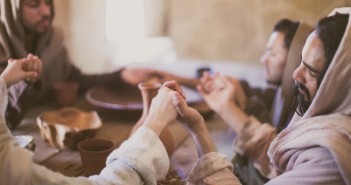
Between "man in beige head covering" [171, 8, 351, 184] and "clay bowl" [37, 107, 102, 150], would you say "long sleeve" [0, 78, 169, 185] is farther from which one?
"clay bowl" [37, 107, 102, 150]

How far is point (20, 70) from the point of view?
1.42 meters

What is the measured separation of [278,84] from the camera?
1.79m

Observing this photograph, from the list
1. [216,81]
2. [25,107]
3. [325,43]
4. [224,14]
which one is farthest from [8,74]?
[224,14]

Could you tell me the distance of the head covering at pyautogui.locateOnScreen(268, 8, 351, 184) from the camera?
914 mm

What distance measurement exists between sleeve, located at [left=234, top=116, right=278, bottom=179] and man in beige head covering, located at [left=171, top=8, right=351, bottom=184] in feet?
1.28

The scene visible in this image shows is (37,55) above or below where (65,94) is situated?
above

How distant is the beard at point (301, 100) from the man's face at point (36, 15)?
1.08 metres

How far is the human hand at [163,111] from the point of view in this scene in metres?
1.13

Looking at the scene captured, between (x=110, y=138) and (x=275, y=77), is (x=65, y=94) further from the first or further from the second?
(x=275, y=77)

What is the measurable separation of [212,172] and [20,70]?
742 mm

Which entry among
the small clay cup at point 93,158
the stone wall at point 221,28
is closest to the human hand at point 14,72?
the small clay cup at point 93,158

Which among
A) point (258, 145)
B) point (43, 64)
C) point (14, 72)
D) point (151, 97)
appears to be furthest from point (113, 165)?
point (43, 64)

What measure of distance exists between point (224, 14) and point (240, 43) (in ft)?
0.86

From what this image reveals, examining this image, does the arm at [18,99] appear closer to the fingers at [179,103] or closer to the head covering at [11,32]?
the head covering at [11,32]
